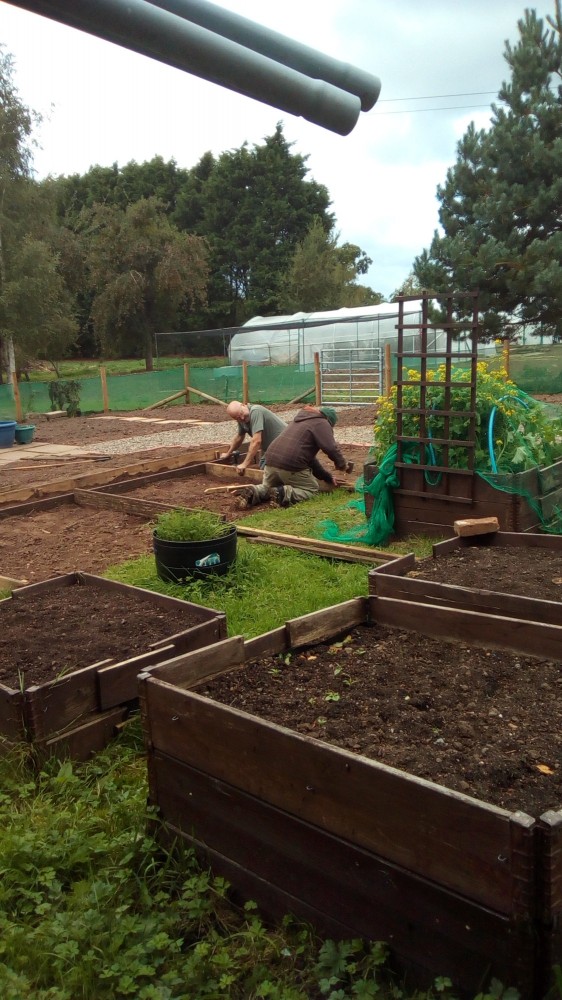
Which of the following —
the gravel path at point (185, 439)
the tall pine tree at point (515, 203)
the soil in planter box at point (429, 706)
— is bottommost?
the gravel path at point (185, 439)

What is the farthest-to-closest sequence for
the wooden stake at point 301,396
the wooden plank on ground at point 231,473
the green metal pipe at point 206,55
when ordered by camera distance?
the wooden stake at point 301,396 → the wooden plank on ground at point 231,473 → the green metal pipe at point 206,55

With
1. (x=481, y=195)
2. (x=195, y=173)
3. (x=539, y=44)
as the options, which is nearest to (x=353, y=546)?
(x=481, y=195)

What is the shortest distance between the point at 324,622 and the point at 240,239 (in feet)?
162

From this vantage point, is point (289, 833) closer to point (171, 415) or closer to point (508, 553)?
point (508, 553)

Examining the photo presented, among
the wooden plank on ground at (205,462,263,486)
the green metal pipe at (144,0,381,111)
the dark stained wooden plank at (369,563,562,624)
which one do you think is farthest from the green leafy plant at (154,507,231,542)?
the green metal pipe at (144,0,381,111)

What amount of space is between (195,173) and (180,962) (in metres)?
55.5

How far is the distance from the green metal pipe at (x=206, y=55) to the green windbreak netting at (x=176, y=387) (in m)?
20.6

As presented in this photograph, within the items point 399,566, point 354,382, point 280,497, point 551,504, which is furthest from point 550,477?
point 354,382

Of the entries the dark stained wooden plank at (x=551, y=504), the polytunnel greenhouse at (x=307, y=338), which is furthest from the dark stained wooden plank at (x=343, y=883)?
the polytunnel greenhouse at (x=307, y=338)

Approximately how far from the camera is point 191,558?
5.75 meters

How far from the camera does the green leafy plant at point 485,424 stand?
6.63 meters

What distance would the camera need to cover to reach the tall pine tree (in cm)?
1973

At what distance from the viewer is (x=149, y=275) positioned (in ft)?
123

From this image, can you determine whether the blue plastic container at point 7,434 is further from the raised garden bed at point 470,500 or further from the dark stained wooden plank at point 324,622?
the dark stained wooden plank at point 324,622
